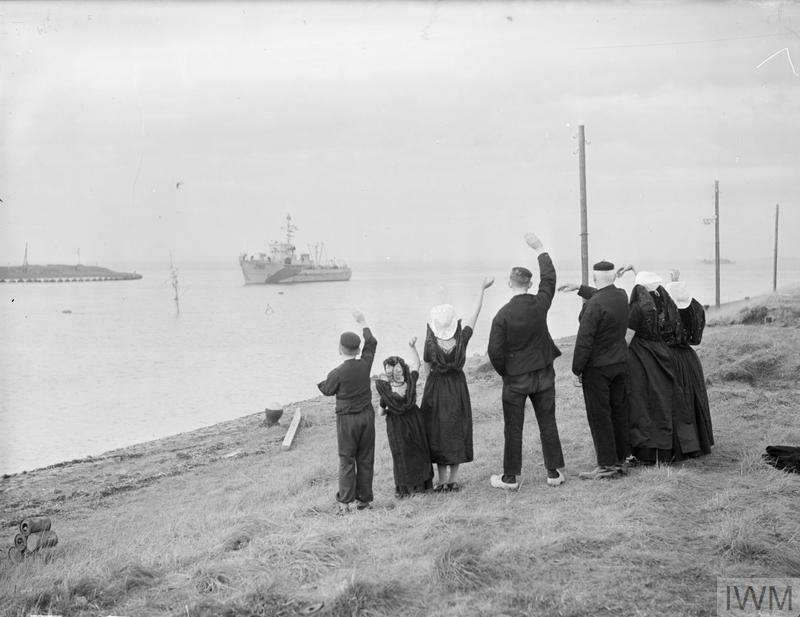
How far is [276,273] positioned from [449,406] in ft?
378

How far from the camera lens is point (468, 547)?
183 inches

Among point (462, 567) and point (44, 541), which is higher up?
point (462, 567)

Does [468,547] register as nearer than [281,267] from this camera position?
Yes

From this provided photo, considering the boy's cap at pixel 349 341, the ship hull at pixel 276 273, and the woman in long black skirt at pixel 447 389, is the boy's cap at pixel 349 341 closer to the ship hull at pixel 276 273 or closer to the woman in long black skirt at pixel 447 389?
the woman in long black skirt at pixel 447 389

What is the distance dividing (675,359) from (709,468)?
3.34ft

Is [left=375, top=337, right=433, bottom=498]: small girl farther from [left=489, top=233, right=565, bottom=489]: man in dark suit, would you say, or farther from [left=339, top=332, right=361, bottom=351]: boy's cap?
[left=489, top=233, right=565, bottom=489]: man in dark suit

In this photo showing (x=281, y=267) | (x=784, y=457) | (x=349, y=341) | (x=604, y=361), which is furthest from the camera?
(x=281, y=267)

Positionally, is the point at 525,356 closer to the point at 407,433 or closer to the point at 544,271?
the point at 544,271

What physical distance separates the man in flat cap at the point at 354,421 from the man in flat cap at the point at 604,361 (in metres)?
1.82

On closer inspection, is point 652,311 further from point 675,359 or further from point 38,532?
point 38,532

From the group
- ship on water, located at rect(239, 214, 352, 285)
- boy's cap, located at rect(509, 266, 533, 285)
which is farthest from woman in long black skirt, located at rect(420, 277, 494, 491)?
ship on water, located at rect(239, 214, 352, 285)

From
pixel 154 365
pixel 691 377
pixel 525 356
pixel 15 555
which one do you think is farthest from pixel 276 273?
pixel 525 356

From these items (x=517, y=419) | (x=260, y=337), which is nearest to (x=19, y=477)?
(x=517, y=419)

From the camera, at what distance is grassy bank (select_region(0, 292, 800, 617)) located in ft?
13.9
